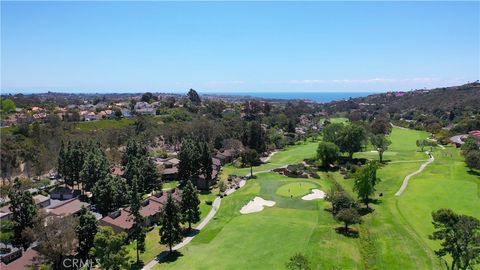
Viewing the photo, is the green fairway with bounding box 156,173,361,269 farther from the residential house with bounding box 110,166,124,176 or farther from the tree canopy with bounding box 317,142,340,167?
the tree canopy with bounding box 317,142,340,167

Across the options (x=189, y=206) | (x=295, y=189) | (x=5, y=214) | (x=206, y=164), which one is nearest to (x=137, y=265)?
(x=189, y=206)

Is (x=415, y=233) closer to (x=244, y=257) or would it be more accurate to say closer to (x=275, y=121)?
(x=244, y=257)

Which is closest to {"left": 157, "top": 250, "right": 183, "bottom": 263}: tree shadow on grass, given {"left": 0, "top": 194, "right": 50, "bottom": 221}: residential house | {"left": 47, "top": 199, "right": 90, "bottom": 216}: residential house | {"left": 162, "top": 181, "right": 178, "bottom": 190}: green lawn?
{"left": 47, "top": 199, "right": 90, "bottom": 216}: residential house

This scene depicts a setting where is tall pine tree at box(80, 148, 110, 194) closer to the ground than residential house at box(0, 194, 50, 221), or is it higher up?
higher up

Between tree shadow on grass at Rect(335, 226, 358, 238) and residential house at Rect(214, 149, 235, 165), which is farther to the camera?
residential house at Rect(214, 149, 235, 165)

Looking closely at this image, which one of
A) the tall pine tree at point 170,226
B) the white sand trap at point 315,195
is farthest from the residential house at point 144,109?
the tall pine tree at point 170,226

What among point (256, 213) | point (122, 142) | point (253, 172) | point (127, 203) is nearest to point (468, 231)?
point (256, 213)

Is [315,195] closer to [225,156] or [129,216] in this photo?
[129,216]
